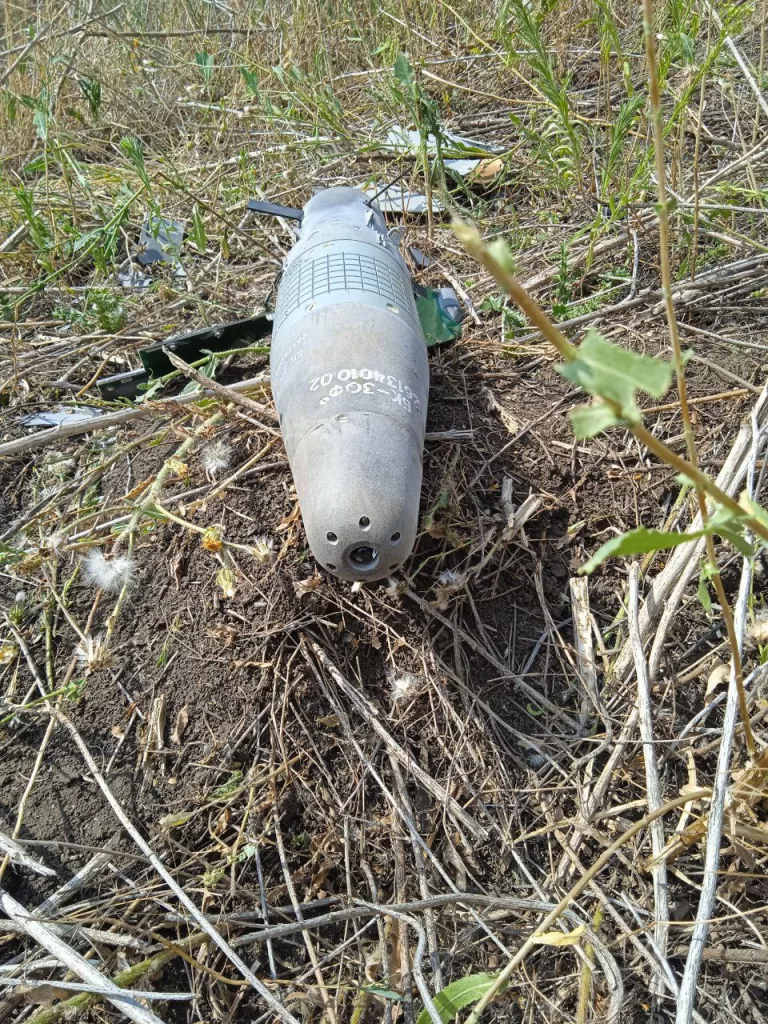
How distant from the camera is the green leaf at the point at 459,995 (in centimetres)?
119

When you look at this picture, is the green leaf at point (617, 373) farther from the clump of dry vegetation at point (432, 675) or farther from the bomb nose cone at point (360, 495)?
the bomb nose cone at point (360, 495)

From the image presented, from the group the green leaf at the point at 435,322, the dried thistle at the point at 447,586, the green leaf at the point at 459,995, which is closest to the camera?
the green leaf at the point at 459,995

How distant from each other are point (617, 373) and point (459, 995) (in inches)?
42.3

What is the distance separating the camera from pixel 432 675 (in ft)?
5.53

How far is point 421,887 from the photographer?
1.46 metres

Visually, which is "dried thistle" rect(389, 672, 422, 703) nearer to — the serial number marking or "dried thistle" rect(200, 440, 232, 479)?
the serial number marking

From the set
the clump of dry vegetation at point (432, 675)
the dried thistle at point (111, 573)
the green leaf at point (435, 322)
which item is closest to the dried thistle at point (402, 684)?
the clump of dry vegetation at point (432, 675)

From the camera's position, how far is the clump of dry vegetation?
52.8 inches

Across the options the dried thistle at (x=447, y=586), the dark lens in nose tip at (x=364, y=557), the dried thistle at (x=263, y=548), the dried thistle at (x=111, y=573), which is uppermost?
the dark lens in nose tip at (x=364, y=557)

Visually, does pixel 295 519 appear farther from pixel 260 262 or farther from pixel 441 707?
pixel 260 262

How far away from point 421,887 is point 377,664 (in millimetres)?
469

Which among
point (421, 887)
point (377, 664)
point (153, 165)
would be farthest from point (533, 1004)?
point (153, 165)

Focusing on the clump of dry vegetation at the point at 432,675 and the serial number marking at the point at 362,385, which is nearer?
the clump of dry vegetation at the point at 432,675

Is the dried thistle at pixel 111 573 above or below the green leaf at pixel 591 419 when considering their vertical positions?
below
